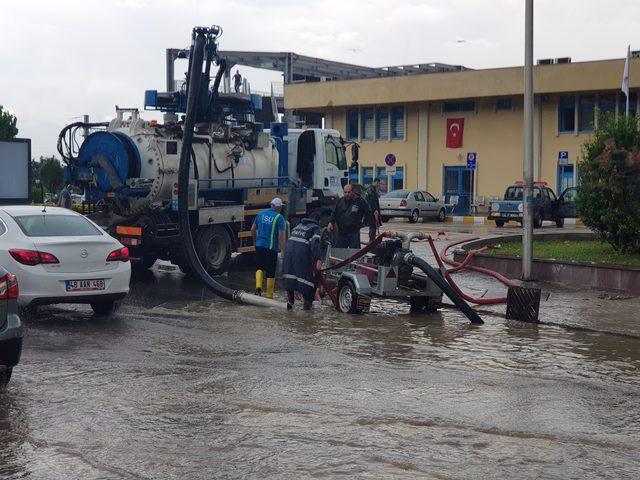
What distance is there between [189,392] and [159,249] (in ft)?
35.5

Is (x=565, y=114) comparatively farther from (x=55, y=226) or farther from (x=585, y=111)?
(x=55, y=226)

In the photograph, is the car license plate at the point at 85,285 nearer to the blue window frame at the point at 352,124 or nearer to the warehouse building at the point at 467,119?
the warehouse building at the point at 467,119

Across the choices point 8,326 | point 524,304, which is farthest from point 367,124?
point 8,326

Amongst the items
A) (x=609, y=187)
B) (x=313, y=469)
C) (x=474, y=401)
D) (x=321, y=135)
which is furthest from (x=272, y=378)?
(x=321, y=135)

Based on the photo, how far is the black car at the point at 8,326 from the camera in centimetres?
821

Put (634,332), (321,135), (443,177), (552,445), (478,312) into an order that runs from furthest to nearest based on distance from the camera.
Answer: (443,177) < (321,135) < (478,312) < (634,332) < (552,445)

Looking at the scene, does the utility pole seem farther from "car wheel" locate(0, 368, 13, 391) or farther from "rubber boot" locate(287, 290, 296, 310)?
"car wheel" locate(0, 368, 13, 391)

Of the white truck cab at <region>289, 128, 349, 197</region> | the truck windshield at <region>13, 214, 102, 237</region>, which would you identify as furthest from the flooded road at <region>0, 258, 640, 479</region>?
the white truck cab at <region>289, 128, 349, 197</region>

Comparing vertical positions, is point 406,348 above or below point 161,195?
below

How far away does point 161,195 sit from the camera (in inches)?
744

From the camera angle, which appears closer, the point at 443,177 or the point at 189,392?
the point at 189,392

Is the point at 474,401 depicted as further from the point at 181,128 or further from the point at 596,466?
the point at 181,128

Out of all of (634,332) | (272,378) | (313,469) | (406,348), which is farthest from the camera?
(634,332)

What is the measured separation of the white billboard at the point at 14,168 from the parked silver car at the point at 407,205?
17.8 m
